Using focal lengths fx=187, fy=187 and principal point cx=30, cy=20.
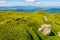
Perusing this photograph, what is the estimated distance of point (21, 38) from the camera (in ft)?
111

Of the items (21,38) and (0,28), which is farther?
(0,28)

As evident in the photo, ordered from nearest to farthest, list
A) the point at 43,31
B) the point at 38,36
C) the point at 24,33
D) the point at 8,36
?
the point at 8,36 → the point at 24,33 → the point at 38,36 → the point at 43,31

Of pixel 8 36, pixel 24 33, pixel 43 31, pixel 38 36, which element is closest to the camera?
pixel 8 36

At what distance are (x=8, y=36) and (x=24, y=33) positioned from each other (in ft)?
12.0

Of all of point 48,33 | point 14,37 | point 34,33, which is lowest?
point 48,33

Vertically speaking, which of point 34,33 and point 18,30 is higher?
point 18,30

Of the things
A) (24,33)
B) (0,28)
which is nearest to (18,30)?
(24,33)

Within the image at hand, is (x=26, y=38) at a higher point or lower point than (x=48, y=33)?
higher

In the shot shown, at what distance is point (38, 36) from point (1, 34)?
30.9 feet

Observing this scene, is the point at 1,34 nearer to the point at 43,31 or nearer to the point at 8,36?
the point at 8,36

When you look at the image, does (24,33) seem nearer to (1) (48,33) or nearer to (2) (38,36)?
(2) (38,36)

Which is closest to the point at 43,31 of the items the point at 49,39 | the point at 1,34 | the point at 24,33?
the point at 49,39

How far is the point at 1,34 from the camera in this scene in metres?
34.2

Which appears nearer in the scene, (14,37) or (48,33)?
(14,37)
